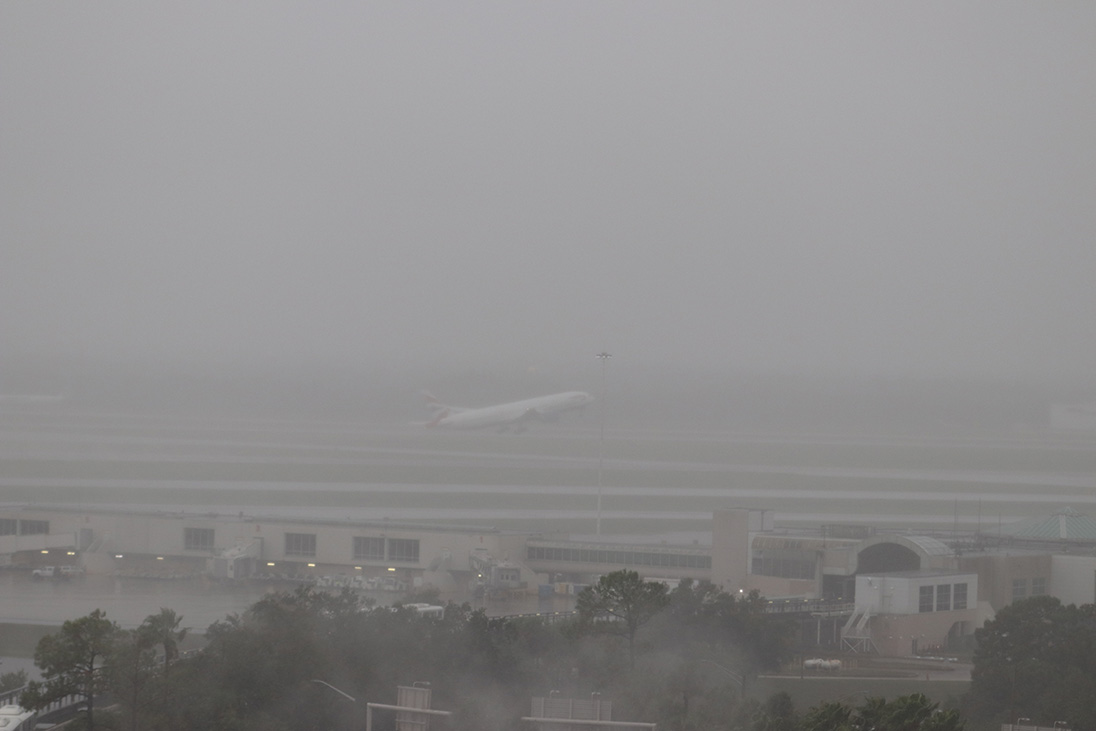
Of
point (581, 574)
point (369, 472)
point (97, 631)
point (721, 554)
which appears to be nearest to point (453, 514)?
point (369, 472)

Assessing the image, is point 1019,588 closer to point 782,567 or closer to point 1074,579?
point 1074,579

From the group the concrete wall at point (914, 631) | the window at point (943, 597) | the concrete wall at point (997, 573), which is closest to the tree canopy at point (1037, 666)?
the concrete wall at point (914, 631)

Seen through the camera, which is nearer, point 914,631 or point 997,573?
point 914,631

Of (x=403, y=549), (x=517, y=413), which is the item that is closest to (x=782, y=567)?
(x=403, y=549)

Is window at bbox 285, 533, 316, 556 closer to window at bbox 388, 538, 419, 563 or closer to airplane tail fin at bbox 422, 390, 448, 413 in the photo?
window at bbox 388, 538, 419, 563

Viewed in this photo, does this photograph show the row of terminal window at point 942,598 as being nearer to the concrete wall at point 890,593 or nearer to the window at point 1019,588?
the concrete wall at point 890,593
